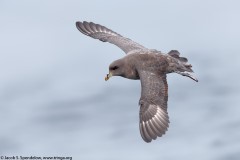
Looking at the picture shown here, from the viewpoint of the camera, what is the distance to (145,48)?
63.0 feet

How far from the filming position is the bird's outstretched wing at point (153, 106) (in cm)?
1641

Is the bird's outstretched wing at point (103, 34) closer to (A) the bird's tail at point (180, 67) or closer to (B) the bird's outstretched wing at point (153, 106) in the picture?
(A) the bird's tail at point (180, 67)

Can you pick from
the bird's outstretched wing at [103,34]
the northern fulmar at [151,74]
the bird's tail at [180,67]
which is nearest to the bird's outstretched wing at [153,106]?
the northern fulmar at [151,74]

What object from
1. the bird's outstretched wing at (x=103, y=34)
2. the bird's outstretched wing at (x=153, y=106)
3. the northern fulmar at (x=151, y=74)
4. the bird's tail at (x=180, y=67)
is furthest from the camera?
the bird's outstretched wing at (x=103, y=34)

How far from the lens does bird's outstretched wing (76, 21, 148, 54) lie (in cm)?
1986

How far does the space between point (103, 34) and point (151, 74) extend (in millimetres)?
3954

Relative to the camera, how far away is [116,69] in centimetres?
1802

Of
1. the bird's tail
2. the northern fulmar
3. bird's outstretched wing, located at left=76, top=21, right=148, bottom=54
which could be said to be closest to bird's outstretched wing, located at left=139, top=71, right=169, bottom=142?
the northern fulmar

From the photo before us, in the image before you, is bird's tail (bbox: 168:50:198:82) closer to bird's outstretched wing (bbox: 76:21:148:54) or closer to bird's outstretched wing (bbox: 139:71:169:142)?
bird's outstretched wing (bbox: 139:71:169:142)

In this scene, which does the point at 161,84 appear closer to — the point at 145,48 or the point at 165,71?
the point at 165,71

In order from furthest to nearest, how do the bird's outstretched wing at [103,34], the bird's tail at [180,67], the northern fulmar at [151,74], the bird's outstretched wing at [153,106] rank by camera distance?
the bird's outstretched wing at [103,34]
the bird's tail at [180,67]
the northern fulmar at [151,74]
the bird's outstretched wing at [153,106]

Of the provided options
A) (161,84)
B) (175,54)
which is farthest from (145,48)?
(161,84)

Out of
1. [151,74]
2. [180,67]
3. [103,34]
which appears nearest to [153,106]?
[151,74]

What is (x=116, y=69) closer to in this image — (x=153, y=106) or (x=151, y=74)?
(x=151, y=74)
